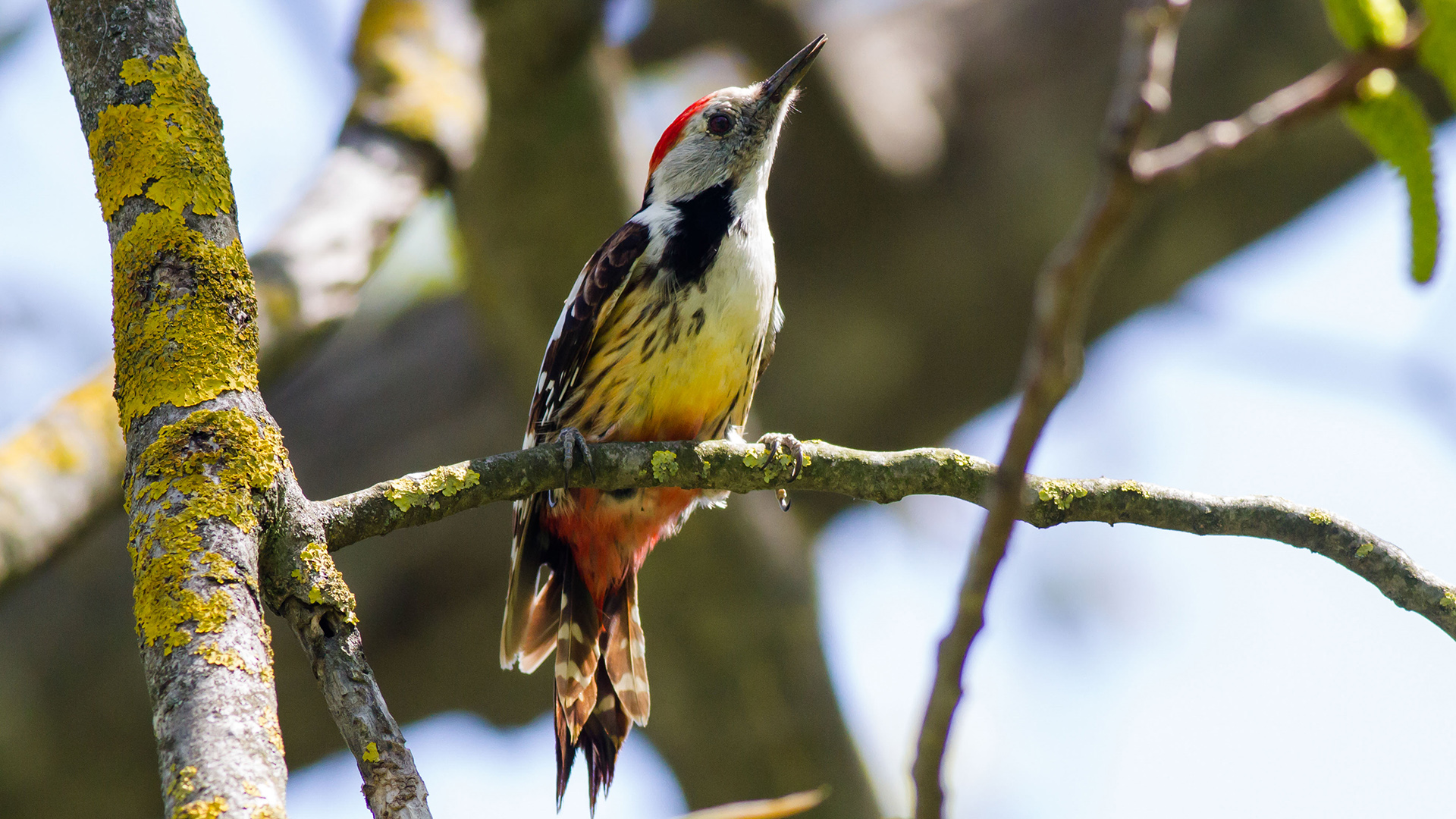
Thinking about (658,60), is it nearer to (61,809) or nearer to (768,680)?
(768,680)

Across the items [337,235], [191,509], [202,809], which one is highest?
[337,235]

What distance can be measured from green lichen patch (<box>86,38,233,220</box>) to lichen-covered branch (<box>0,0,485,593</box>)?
5.59ft

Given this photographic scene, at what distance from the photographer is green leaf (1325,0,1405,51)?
980 mm

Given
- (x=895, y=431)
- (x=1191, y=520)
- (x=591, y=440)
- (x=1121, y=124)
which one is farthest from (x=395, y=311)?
(x=1121, y=124)

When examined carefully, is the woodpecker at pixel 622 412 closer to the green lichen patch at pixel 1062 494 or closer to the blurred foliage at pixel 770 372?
the green lichen patch at pixel 1062 494

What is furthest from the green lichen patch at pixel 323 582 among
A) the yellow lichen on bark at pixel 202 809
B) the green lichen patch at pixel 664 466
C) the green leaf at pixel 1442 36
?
the green leaf at pixel 1442 36

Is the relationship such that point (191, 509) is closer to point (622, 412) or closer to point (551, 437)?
point (622, 412)

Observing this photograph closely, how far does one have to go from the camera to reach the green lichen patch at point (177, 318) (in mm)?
1964

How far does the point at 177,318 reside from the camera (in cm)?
201

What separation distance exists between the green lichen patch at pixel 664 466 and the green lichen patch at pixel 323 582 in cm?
86

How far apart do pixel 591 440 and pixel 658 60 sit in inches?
176

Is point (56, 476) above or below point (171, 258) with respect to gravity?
above

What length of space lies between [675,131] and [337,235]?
5.14ft

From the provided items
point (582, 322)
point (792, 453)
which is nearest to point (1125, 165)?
point (792, 453)
